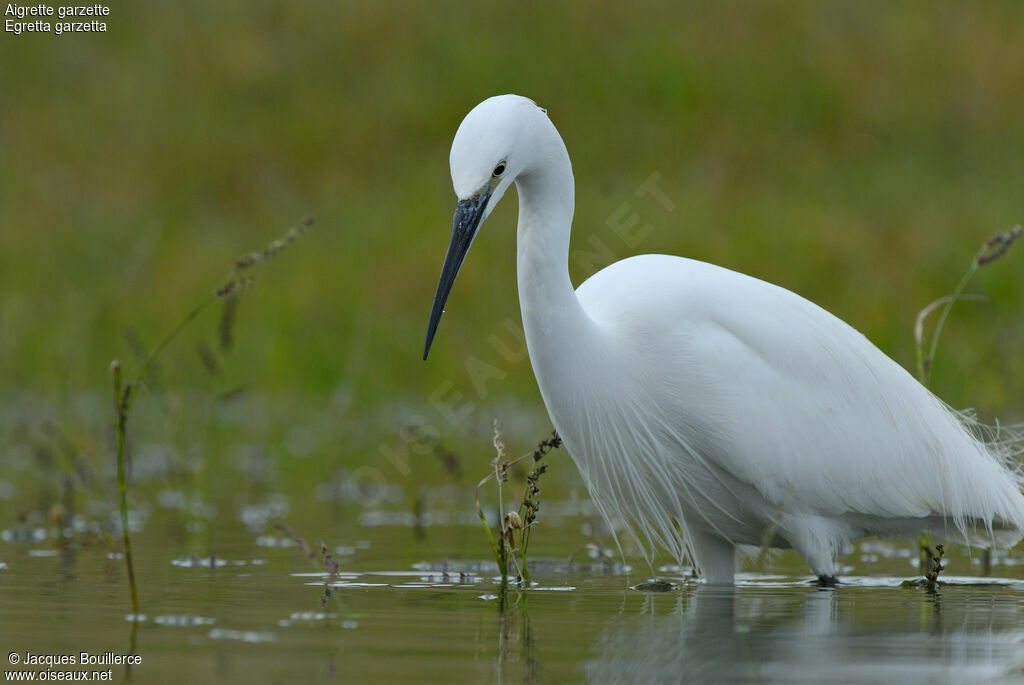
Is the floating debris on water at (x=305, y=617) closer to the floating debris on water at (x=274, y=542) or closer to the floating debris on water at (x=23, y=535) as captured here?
the floating debris on water at (x=274, y=542)

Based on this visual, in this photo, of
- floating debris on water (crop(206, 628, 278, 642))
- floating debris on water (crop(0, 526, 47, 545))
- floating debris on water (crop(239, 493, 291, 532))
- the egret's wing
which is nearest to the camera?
floating debris on water (crop(206, 628, 278, 642))

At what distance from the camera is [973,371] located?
1063cm

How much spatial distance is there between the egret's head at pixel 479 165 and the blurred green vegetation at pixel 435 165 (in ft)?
21.0

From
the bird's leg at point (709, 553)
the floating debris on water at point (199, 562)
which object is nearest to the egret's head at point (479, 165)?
the floating debris on water at point (199, 562)

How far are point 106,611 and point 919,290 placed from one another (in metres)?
9.56

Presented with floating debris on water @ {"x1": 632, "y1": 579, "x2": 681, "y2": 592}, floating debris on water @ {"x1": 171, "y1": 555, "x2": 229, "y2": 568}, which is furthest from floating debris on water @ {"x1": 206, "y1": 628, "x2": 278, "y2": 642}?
floating debris on water @ {"x1": 632, "y1": 579, "x2": 681, "y2": 592}

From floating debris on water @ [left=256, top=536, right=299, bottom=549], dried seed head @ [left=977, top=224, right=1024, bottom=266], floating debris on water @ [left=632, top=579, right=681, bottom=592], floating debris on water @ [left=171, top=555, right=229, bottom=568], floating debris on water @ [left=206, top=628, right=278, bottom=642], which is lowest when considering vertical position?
floating debris on water @ [left=206, top=628, right=278, bottom=642]

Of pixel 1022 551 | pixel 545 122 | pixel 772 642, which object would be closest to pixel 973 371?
pixel 1022 551

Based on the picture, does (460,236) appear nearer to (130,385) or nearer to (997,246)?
(130,385)

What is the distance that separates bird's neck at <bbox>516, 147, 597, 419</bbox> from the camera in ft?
16.0

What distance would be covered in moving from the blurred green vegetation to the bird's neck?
5.91 m

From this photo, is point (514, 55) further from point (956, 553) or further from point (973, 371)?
point (956, 553)

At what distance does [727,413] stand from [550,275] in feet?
2.54

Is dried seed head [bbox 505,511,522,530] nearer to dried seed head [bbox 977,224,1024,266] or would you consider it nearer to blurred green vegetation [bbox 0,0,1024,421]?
dried seed head [bbox 977,224,1024,266]
